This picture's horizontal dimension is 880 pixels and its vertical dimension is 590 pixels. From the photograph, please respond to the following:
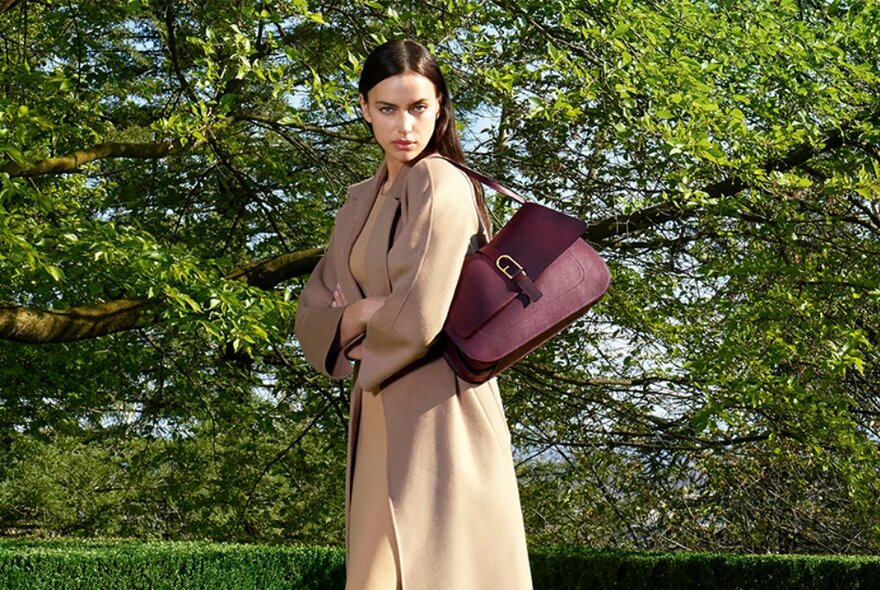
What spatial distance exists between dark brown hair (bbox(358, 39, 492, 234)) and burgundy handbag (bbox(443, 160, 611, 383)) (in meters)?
0.18

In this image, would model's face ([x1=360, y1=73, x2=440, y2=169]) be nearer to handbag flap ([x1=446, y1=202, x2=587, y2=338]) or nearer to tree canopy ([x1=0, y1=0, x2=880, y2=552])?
handbag flap ([x1=446, y1=202, x2=587, y2=338])

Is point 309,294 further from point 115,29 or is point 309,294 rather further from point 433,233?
point 115,29

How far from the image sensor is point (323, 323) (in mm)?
3012

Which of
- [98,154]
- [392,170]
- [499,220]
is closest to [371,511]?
[392,170]

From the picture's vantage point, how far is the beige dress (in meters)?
2.74

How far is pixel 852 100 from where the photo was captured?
8.88 metres

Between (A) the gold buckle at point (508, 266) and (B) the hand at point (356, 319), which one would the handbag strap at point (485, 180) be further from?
(B) the hand at point (356, 319)

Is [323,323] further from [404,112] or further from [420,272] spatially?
[404,112]

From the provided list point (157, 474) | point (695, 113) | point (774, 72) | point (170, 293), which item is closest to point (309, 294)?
point (170, 293)

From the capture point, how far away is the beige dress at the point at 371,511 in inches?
108

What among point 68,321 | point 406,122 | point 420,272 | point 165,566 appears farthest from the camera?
point 68,321

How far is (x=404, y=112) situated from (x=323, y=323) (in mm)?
551

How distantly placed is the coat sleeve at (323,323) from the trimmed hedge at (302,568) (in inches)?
173

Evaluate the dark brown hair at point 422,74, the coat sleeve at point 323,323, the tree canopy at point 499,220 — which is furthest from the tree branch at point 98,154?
the dark brown hair at point 422,74
